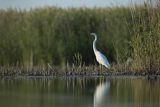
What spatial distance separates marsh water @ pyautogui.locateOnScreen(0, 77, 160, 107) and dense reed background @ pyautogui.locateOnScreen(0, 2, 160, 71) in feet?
9.00

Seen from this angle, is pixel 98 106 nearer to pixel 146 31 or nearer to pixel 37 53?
pixel 146 31

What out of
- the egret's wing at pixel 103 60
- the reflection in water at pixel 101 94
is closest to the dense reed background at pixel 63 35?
the egret's wing at pixel 103 60

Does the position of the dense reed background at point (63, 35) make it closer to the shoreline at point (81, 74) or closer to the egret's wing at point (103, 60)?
the egret's wing at point (103, 60)

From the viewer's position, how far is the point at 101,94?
1377 centimetres

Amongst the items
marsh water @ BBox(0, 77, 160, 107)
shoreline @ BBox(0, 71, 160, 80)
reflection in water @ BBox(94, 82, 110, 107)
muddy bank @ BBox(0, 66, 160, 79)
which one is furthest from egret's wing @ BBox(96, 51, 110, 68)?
reflection in water @ BBox(94, 82, 110, 107)

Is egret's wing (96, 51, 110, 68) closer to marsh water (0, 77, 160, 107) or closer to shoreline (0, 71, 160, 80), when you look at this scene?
shoreline (0, 71, 160, 80)

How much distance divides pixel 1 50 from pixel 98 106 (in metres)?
8.80

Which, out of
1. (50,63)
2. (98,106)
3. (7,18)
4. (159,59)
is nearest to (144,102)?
(98,106)

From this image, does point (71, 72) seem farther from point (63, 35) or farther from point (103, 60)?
point (63, 35)

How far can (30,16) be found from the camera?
71.1ft

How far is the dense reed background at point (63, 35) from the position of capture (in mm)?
20125

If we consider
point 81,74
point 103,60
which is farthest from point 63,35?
point 81,74

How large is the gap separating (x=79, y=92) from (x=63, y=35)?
689 cm

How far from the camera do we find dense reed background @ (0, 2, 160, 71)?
66.0 ft
